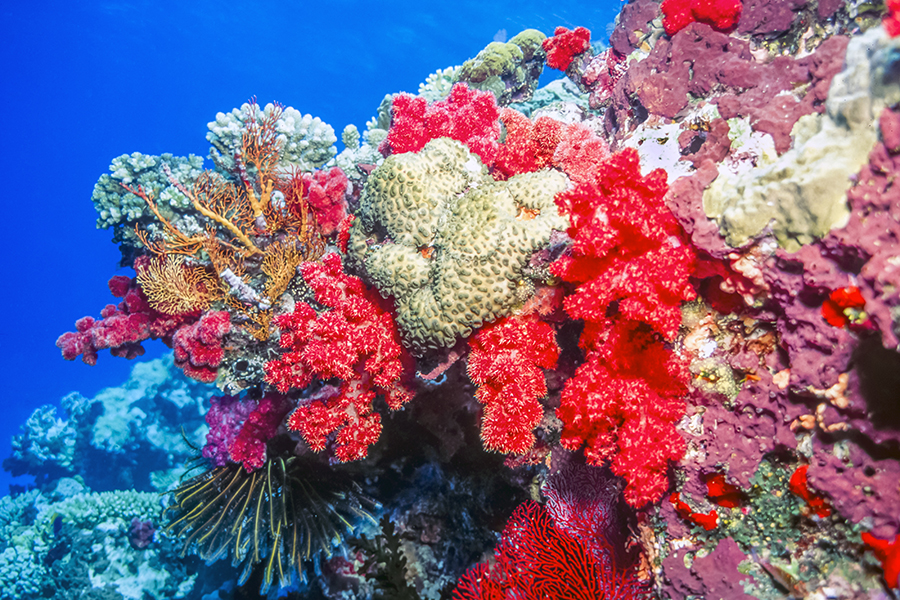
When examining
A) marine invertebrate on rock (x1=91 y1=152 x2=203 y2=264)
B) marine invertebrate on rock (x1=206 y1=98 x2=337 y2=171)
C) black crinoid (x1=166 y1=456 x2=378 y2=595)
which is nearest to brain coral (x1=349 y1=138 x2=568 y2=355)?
marine invertebrate on rock (x1=206 y1=98 x2=337 y2=171)

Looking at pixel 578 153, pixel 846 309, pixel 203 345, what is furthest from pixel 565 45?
pixel 203 345

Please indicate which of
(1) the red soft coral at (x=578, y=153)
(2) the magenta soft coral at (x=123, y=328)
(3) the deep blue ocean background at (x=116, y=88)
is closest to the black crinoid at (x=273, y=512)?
(2) the magenta soft coral at (x=123, y=328)

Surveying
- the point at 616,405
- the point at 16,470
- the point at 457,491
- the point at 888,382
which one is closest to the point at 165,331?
the point at 457,491

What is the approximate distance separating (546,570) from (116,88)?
7413cm

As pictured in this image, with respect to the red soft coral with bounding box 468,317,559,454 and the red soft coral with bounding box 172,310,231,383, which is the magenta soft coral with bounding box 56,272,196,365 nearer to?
the red soft coral with bounding box 172,310,231,383

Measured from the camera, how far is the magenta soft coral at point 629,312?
8.32ft

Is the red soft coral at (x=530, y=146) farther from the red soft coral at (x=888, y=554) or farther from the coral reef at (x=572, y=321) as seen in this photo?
the red soft coral at (x=888, y=554)

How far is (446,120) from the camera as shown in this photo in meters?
4.19

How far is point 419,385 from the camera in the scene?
445 centimetres

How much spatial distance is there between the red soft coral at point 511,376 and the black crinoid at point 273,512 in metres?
2.30

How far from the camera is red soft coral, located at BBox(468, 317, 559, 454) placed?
10.3ft

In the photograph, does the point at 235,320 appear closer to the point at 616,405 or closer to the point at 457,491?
the point at 457,491

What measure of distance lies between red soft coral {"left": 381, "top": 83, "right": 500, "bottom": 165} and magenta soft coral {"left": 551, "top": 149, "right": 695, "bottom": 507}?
1.68m

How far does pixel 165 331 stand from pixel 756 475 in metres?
5.84
